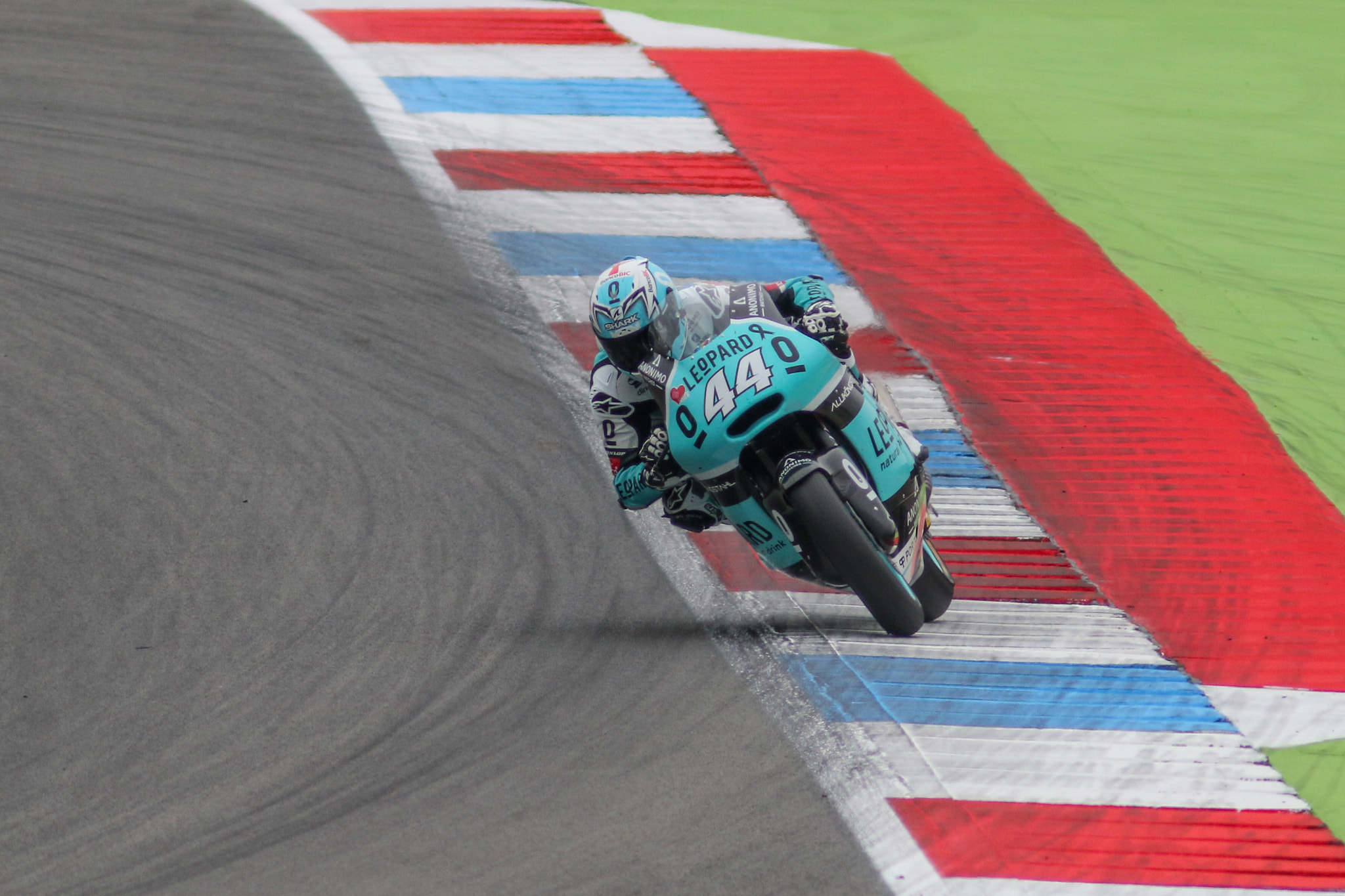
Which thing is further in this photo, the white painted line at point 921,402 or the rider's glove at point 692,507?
the white painted line at point 921,402

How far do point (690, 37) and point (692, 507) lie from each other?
9497 mm

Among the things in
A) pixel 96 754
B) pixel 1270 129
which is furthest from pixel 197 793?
pixel 1270 129

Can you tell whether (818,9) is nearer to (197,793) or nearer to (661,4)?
(661,4)

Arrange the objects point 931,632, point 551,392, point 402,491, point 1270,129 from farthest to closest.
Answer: point 1270,129
point 551,392
point 402,491
point 931,632

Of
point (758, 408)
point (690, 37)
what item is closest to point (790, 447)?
point (758, 408)

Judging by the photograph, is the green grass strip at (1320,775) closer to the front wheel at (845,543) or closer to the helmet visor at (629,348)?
the front wheel at (845,543)

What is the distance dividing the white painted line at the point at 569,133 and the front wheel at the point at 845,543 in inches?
291

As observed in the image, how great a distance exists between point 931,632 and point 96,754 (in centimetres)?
383

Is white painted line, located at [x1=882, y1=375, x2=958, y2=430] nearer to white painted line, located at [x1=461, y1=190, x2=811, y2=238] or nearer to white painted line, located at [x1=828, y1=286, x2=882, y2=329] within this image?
white painted line, located at [x1=828, y1=286, x2=882, y2=329]

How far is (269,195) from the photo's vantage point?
11.2 metres

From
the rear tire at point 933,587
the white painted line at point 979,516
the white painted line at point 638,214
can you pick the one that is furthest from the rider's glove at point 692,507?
the white painted line at point 638,214

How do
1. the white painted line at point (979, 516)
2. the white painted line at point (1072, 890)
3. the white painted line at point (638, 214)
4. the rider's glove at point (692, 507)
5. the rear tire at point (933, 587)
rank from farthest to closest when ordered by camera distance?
the white painted line at point (638, 214) → the white painted line at point (979, 516) → the rear tire at point (933, 587) → the rider's glove at point (692, 507) → the white painted line at point (1072, 890)

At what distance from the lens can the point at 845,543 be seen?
17.6ft

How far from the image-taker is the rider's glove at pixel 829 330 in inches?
239
